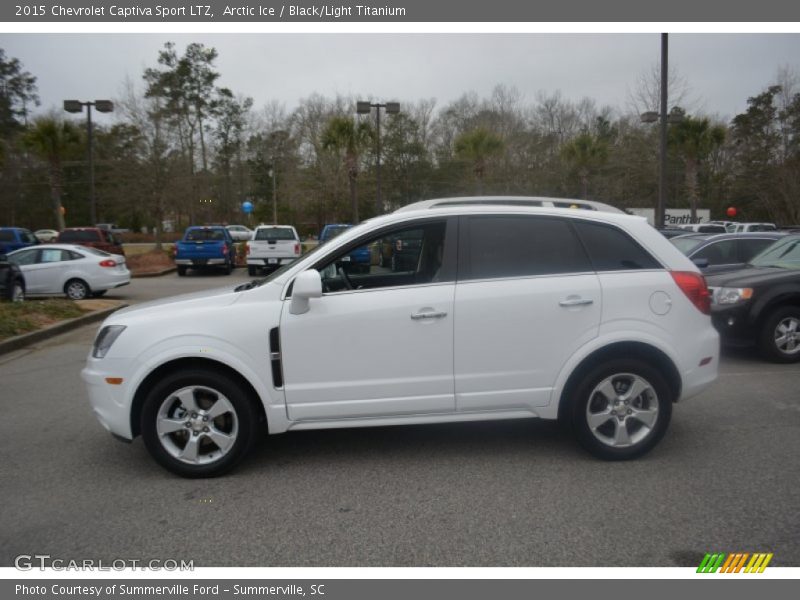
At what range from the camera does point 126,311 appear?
4.82 metres

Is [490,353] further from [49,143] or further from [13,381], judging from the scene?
[49,143]

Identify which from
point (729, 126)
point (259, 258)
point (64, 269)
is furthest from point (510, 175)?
point (64, 269)

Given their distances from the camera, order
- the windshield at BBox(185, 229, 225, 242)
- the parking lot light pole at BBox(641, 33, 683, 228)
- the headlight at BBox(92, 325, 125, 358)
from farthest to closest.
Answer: the windshield at BBox(185, 229, 225, 242) → the parking lot light pole at BBox(641, 33, 683, 228) → the headlight at BBox(92, 325, 125, 358)

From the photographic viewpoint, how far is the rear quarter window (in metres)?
4.64

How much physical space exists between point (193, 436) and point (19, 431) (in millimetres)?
2422

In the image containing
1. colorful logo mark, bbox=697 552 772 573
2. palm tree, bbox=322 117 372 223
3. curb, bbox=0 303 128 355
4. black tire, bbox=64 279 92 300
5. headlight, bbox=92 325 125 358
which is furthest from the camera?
palm tree, bbox=322 117 372 223

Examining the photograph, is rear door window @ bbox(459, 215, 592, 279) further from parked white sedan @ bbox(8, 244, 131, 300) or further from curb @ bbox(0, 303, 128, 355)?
parked white sedan @ bbox(8, 244, 131, 300)

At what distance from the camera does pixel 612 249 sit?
15.3 ft

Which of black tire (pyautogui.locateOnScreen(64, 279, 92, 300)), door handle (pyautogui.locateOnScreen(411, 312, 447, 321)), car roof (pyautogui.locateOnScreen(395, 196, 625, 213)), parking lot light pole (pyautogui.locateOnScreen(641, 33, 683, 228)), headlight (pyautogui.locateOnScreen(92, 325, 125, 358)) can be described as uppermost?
parking lot light pole (pyautogui.locateOnScreen(641, 33, 683, 228))

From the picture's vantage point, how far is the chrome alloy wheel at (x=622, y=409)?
177 inches

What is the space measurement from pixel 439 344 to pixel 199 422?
5.78 feet

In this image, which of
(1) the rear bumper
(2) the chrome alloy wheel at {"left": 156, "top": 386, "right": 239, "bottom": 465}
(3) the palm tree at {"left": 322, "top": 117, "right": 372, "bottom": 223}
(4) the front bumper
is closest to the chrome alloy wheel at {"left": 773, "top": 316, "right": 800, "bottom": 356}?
(1) the rear bumper

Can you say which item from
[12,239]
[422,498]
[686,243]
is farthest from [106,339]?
[12,239]

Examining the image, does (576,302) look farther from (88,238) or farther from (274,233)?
(88,238)
